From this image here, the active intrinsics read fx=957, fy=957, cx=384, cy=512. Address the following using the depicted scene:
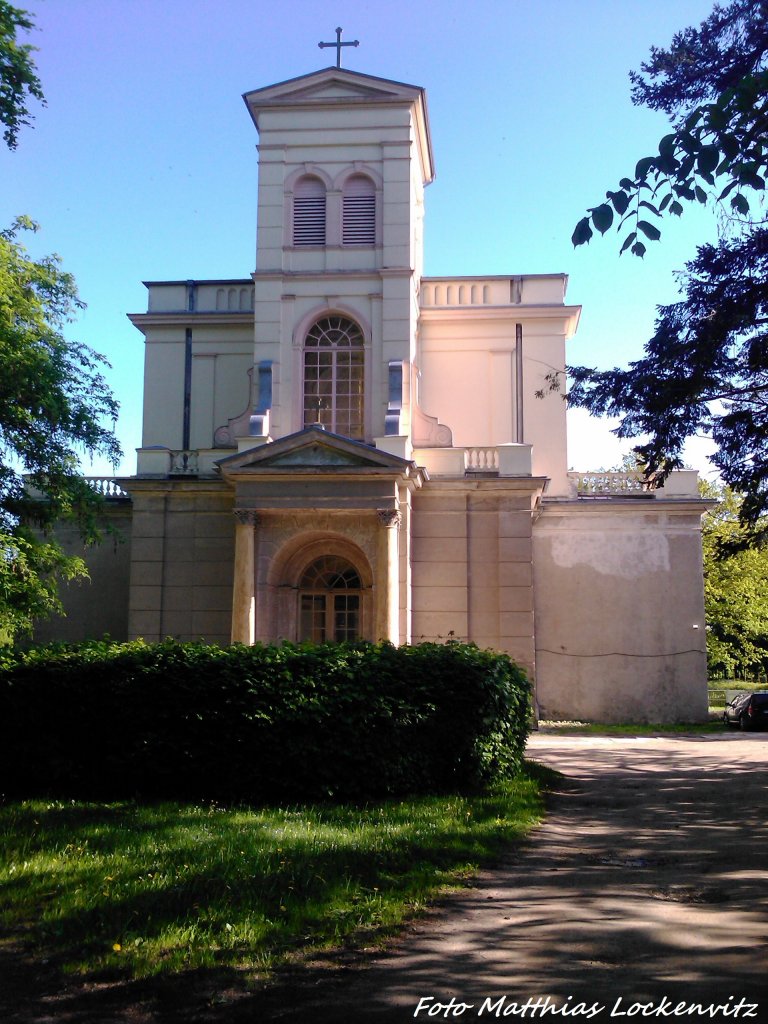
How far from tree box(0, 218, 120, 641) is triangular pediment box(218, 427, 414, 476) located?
3199 mm

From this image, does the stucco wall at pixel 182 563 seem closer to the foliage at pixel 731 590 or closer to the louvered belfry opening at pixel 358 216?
the louvered belfry opening at pixel 358 216

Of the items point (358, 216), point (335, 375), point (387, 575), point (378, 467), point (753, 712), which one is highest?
point (358, 216)

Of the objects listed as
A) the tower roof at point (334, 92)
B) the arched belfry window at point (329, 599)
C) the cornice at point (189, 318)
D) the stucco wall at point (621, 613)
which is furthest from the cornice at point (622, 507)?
the tower roof at point (334, 92)

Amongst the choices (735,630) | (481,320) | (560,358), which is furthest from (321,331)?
(735,630)

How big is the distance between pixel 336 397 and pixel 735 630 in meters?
23.7

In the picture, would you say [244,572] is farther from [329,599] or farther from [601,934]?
[601,934]

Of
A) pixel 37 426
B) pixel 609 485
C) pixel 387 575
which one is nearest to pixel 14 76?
pixel 37 426

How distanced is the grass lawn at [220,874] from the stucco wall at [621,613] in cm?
1408

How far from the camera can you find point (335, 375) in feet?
75.9

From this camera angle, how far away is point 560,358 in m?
25.2

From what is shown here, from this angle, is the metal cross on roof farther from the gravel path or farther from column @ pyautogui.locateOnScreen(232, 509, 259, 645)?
the gravel path

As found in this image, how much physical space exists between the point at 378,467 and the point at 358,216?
7.36 m

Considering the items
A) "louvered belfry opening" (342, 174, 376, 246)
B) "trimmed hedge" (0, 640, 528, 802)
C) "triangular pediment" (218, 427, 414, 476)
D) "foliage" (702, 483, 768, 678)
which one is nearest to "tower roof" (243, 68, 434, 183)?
"louvered belfry opening" (342, 174, 376, 246)

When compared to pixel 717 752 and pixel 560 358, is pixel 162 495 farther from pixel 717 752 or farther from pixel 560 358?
pixel 717 752
